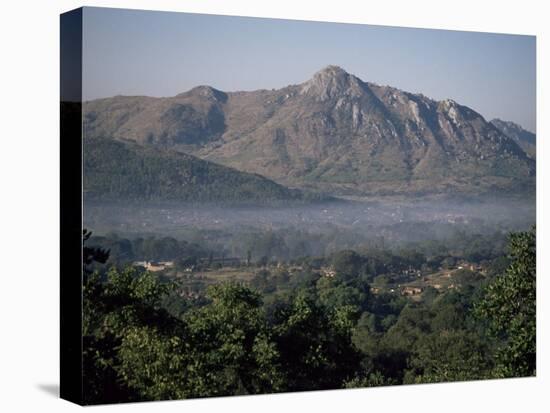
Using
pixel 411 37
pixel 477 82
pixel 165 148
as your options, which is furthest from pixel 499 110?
pixel 165 148

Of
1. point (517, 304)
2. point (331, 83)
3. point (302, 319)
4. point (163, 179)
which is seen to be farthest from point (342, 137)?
point (517, 304)

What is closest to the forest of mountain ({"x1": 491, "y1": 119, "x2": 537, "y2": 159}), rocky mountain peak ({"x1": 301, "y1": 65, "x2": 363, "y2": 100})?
mountain ({"x1": 491, "y1": 119, "x2": 537, "y2": 159})

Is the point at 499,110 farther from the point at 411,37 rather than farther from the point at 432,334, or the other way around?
the point at 432,334

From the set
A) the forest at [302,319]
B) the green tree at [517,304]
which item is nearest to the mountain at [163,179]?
the forest at [302,319]

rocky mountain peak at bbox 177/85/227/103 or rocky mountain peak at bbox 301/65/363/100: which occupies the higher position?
rocky mountain peak at bbox 301/65/363/100

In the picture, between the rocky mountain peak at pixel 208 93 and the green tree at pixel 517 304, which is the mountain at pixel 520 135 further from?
the rocky mountain peak at pixel 208 93

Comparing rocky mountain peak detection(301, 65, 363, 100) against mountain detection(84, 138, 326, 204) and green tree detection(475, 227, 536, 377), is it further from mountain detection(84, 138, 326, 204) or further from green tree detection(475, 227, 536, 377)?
green tree detection(475, 227, 536, 377)
